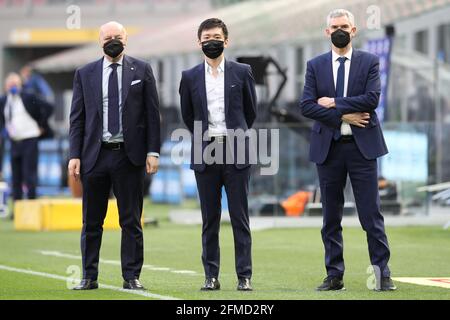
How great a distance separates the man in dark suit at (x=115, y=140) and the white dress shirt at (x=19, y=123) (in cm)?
1112

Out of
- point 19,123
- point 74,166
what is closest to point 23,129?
point 19,123

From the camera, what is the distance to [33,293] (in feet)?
35.0

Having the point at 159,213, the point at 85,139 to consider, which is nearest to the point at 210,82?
the point at 85,139

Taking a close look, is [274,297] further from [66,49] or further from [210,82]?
[66,49]

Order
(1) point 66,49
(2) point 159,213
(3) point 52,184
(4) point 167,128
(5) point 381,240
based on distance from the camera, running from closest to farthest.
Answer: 1. (5) point 381,240
2. (2) point 159,213
3. (4) point 167,128
4. (3) point 52,184
5. (1) point 66,49

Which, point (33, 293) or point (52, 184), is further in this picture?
point (52, 184)

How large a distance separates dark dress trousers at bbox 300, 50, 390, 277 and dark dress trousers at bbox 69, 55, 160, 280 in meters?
1.28

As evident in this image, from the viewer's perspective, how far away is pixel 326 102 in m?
10.9

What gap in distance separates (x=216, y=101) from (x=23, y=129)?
1158 centimetres

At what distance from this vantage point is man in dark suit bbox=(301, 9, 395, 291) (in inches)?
426

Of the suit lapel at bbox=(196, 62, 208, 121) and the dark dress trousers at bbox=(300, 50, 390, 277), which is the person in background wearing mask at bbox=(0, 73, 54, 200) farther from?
the dark dress trousers at bbox=(300, 50, 390, 277)

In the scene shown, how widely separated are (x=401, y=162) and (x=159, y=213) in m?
5.20

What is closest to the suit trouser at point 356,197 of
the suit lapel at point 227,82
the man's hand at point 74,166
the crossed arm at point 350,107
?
the crossed arm at point 350,107

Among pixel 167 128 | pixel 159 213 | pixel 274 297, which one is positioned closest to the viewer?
pixel 274 297
